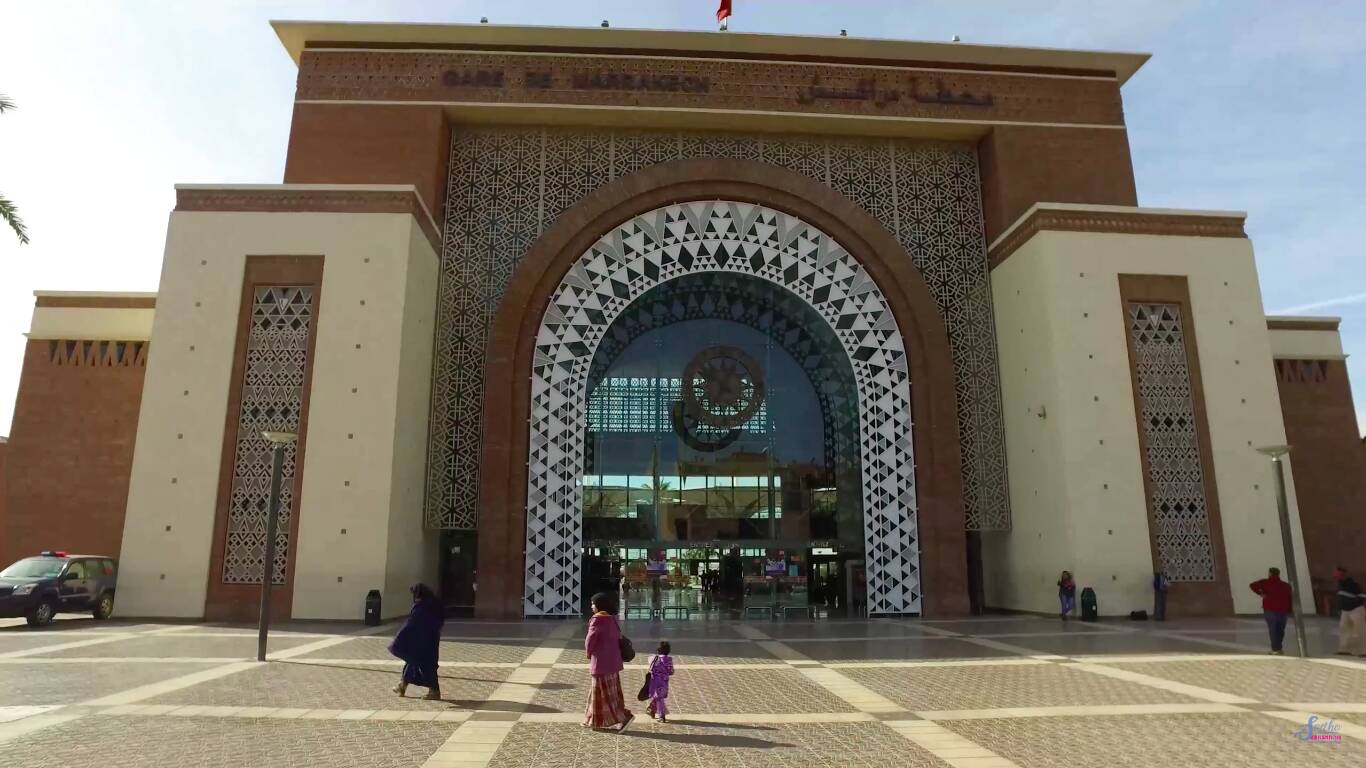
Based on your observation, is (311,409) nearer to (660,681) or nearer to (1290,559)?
(660,681)

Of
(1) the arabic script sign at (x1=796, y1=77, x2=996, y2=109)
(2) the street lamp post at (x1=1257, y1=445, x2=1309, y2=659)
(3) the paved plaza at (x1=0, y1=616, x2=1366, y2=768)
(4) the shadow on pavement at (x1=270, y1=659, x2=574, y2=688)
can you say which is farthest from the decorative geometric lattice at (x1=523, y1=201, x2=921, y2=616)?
(2) the street lamp post at (x1=1257, y1=445, x2=1309, y2=659)

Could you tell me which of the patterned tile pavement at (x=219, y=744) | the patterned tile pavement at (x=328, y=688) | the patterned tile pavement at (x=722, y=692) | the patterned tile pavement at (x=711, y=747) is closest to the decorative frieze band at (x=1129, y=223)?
the patterned tile pavement at (x=722, y=692)

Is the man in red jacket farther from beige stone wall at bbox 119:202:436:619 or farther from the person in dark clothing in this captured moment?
beige stone wall at bbox 119:202:436:619

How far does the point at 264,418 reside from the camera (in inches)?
599

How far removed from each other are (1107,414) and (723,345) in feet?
26.3

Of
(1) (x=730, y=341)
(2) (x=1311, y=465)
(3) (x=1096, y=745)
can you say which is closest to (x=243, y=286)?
(1) (x=730, y=341)

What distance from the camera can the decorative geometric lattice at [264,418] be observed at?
580 inches

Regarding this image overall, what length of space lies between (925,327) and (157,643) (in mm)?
14949

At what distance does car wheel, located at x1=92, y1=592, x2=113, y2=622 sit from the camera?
14485mm

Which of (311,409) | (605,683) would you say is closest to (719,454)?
(311,409)

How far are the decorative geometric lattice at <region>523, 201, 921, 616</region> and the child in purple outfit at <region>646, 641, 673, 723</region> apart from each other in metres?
9.91

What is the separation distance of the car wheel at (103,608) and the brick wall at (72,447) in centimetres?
315

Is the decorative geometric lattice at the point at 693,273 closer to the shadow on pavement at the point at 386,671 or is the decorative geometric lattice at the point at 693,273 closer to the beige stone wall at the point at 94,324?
the shadow on pavement at the point at 386,671

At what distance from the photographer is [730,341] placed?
18484 mm
